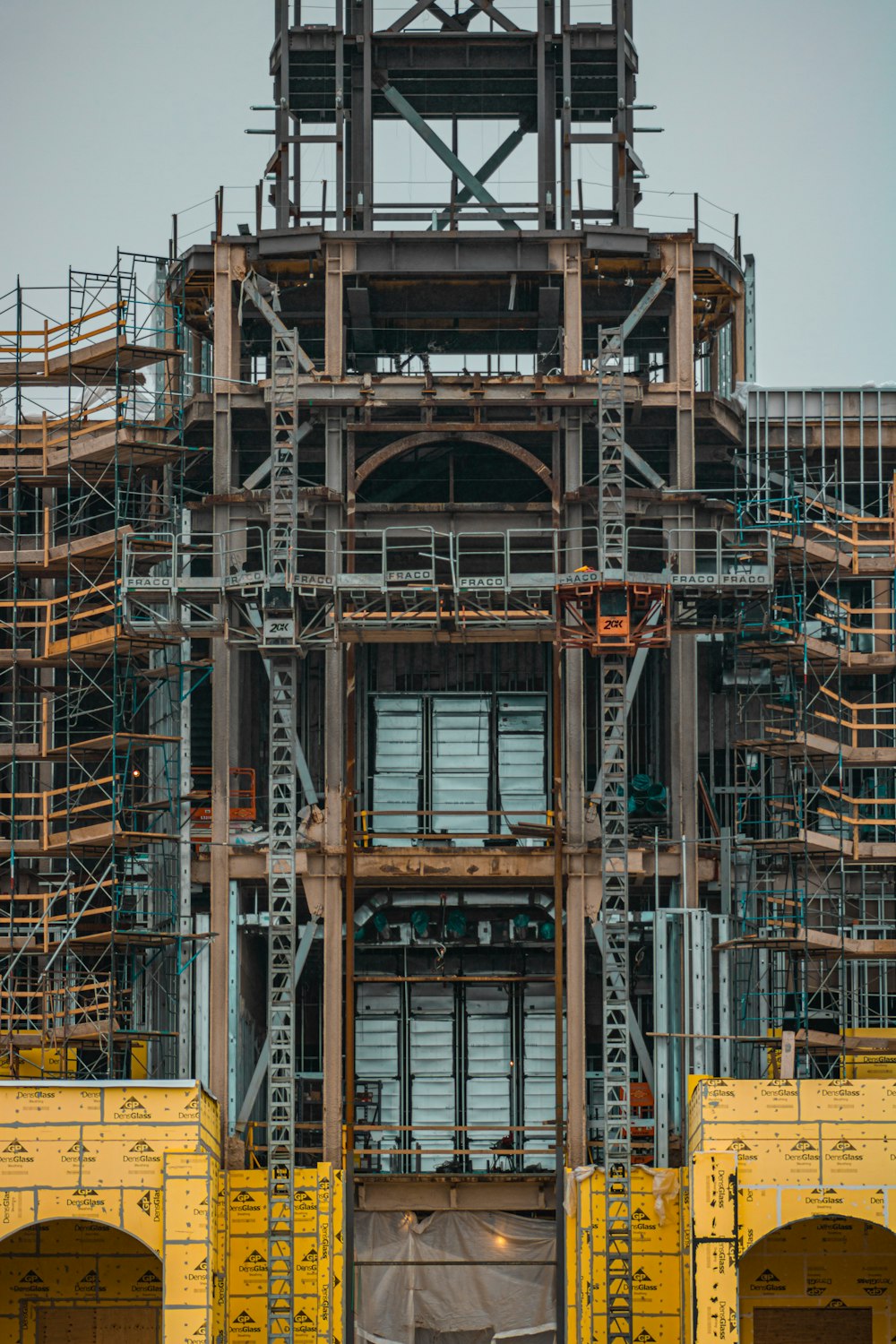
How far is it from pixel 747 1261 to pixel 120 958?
16124 millimetres

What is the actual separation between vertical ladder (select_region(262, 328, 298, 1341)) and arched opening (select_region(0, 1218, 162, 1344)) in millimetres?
2994

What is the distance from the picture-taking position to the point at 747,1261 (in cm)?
5291

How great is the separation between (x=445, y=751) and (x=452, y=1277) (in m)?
12.4

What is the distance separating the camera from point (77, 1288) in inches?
2089

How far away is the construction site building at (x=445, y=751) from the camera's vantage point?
53.3m

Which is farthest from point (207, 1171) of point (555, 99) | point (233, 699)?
point (555, 99)

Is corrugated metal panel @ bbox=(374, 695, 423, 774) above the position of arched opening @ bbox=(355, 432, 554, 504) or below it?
below

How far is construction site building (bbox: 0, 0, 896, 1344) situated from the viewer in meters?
53.3

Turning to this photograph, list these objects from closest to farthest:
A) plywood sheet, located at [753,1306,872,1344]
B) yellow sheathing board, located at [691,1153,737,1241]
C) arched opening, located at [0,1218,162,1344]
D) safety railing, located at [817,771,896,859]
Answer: yellow sheathing board, located at [691,1153,737,1241], plywood sheet, located at [753,1306,872,1344], arched opening, located at [0,1218,162,1344], safety railing, located at [817,771,896,859]

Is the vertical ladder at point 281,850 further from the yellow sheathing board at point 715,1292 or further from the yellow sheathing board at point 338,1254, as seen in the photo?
the yellow sheathing board at point 715,1292

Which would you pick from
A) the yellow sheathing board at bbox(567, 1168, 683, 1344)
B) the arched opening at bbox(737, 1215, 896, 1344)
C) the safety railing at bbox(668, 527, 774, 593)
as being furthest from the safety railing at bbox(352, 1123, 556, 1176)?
A: the safety railing at bbox(668, 527, 774, 593)

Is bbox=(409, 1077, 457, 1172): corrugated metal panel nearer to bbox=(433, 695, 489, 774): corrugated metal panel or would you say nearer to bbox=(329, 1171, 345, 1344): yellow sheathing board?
bbox=(329, 1171, 345, 1344): yellow sheathing board

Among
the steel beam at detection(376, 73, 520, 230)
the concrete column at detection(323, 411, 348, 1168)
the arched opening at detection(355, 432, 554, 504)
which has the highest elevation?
the steel beam at detection(376, 73, 520, 230)

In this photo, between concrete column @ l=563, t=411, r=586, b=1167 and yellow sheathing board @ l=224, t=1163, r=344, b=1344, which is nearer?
yellow sheathing board @ l=224, t=1163, r=344, b=1344
